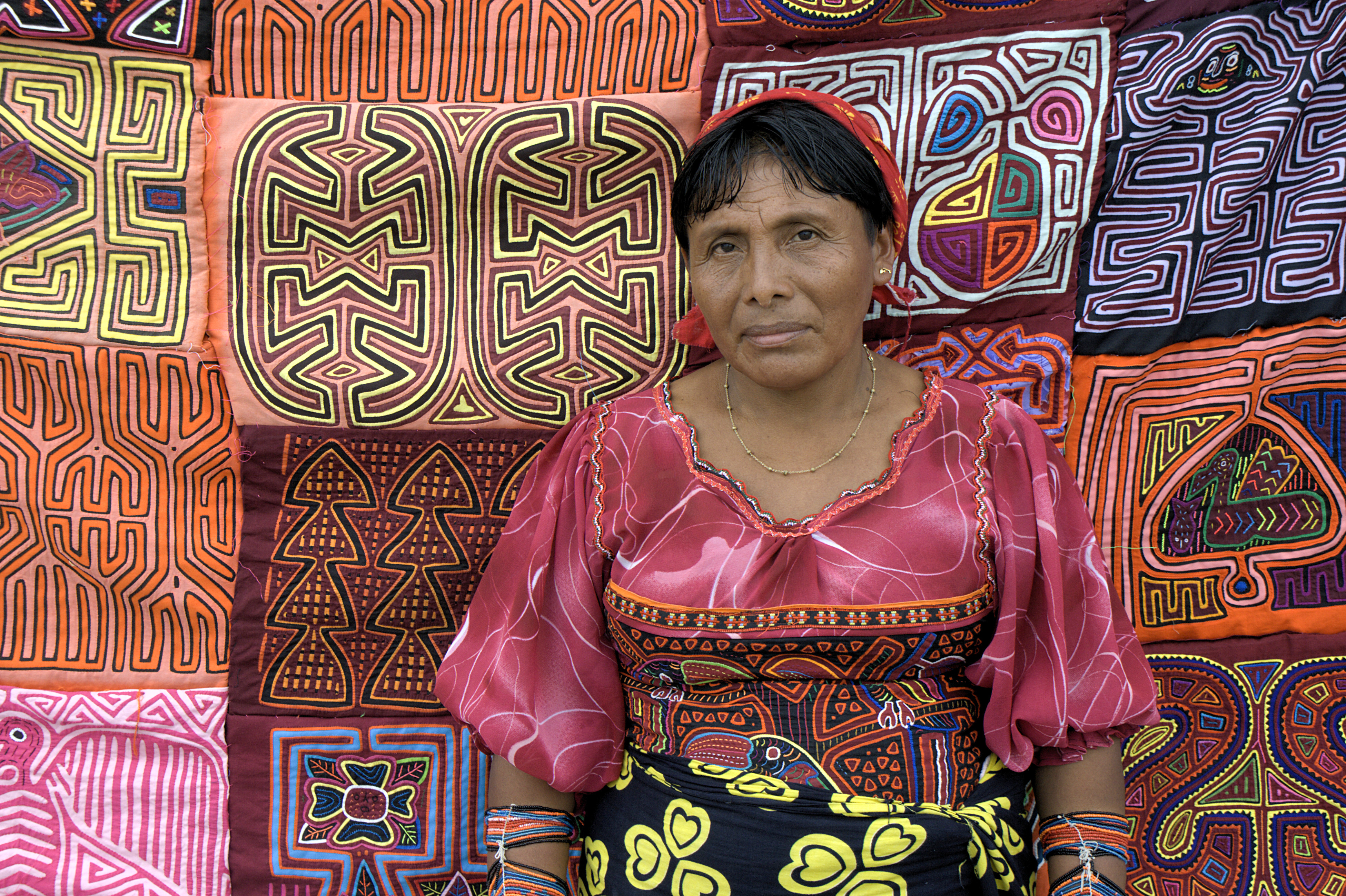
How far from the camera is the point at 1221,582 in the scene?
1775mm

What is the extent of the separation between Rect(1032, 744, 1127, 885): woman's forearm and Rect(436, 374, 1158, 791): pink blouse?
1.0 inches

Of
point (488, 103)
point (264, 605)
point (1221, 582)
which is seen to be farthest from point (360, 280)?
point (1221, 582)

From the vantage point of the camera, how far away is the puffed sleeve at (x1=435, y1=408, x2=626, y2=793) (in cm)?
143

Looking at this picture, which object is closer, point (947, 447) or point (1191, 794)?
point (947, 447)

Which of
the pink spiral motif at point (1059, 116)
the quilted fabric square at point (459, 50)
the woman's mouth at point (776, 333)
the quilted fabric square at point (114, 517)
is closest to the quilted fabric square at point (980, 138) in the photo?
the pink spiral motif at point (1059, 116)

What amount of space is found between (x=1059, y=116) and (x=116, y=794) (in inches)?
85.1

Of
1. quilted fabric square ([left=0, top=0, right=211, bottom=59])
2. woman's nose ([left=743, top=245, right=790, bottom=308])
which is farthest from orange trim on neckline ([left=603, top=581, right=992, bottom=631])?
quilted fabric square ([left=0, top=0, right=211, bottom=59])

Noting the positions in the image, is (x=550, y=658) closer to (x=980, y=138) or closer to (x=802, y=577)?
(x=802, y=577)

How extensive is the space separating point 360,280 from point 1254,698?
1.84 meters

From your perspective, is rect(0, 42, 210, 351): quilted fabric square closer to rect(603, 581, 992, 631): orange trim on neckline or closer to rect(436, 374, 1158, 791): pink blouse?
rect(436, 374, 1158, 791): pink blouse

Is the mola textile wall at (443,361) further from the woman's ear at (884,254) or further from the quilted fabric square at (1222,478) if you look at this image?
the woman's ear at (884,254)

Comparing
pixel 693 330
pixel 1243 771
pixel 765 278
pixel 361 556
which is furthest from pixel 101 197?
pixel 1243 771

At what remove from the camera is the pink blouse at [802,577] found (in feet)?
4.36

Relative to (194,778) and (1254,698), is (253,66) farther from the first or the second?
(1254,698)
